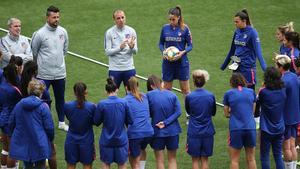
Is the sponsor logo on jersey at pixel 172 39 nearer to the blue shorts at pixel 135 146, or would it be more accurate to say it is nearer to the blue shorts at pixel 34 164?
the blue shorts at pixel 135 146

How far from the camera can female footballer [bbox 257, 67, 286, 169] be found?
1091cm

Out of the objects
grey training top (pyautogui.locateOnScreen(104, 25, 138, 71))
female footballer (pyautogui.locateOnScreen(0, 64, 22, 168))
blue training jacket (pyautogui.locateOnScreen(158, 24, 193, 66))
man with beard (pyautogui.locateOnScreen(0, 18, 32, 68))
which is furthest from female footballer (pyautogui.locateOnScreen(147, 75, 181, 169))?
man with beard (pyautogui.locateOnScreen(0, 18, 32, 68))

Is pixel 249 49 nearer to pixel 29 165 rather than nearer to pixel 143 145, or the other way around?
pixel 143 145

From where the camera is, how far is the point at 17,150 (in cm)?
1038

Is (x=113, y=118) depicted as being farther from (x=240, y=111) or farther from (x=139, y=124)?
(x=240, y=111)

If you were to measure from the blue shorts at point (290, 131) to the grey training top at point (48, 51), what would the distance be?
3933 mm

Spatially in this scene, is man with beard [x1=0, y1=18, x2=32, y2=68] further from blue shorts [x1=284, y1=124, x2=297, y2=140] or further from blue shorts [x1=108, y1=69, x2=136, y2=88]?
blue shorts [x1=284, y1=124, x2=297, y2=140]

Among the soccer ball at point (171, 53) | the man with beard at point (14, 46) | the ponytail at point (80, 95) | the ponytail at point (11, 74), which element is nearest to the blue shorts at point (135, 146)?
the ponytail at point (80, 95)

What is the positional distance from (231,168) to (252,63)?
8.89 feet

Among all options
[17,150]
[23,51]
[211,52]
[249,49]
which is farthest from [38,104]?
[211,52]

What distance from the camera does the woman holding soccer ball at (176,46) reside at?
13.5 m

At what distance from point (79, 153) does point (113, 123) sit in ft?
2.24

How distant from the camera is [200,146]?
1102cm

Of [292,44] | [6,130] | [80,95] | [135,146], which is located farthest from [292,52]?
[6,130]
